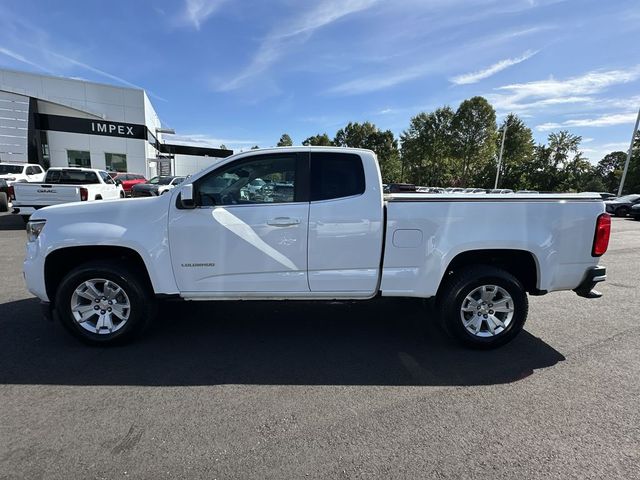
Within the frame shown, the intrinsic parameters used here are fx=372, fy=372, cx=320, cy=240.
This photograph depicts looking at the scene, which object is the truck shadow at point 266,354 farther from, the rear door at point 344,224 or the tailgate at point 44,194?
the tailgate at point 44,194

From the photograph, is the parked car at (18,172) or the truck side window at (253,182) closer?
the truck side window at (253,182)

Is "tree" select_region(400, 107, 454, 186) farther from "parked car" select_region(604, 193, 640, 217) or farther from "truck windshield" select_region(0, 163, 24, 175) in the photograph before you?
"truck windshield" select_region(0, 163, 24, 175)

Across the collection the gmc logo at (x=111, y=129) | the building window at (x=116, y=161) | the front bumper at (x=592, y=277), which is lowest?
the front bumper at (x=592, y=277)

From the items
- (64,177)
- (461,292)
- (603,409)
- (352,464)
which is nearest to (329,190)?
(461,292)

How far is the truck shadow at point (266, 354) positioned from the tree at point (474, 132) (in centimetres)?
4317

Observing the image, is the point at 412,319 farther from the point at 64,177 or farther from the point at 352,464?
the point at 64,177

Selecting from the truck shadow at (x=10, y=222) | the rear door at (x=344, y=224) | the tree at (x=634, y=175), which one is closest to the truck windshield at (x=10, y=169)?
the truck shadow at (x=10, y=222)

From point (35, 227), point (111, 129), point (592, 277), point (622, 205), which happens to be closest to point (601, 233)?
point (592, 277)

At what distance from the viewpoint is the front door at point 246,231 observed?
3.62m

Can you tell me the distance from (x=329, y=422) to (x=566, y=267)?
2.88m

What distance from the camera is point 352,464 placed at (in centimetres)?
229

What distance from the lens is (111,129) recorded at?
33969 mm

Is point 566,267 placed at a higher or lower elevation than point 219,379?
higher

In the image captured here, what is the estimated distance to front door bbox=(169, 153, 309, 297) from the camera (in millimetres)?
3617
